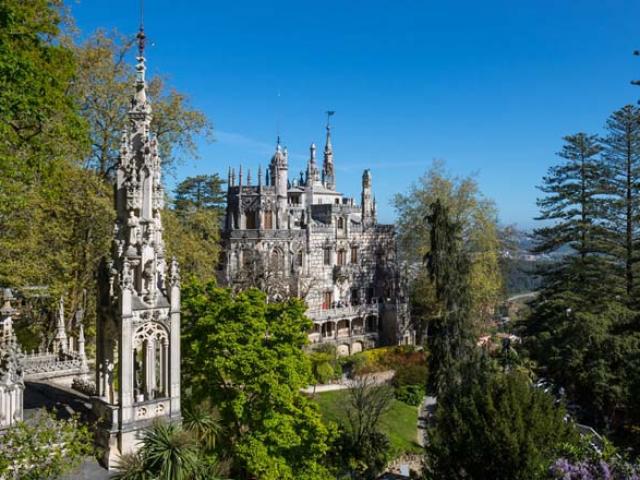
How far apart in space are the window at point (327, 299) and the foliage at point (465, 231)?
769 cm

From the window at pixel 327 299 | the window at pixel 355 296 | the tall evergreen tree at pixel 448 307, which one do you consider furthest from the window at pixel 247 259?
the tall evergreen tree at pixel 448 307

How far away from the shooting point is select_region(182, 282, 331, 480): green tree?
16312mm

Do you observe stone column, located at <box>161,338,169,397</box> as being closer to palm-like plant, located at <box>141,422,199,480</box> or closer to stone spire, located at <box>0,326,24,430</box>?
palm-like plant, located at <box>141,422,199,480</box>

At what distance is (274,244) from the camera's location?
4566 cm

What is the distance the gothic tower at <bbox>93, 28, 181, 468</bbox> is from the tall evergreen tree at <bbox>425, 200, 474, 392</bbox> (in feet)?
48.2

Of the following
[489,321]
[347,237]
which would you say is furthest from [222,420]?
[347,237]

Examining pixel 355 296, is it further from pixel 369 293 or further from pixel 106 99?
pixel 106 99

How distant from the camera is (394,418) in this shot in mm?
31125

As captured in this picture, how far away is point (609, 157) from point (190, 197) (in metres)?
43.2

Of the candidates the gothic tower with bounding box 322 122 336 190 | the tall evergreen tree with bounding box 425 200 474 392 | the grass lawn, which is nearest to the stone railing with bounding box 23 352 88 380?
the grass lawn

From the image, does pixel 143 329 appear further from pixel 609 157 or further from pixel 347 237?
pixel 347 237

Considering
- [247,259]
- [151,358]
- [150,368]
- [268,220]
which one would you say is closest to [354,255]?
[268,220]

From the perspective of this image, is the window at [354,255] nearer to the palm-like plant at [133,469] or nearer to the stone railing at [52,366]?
the stone railing at [52,366]

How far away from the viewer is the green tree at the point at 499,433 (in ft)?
50.8
